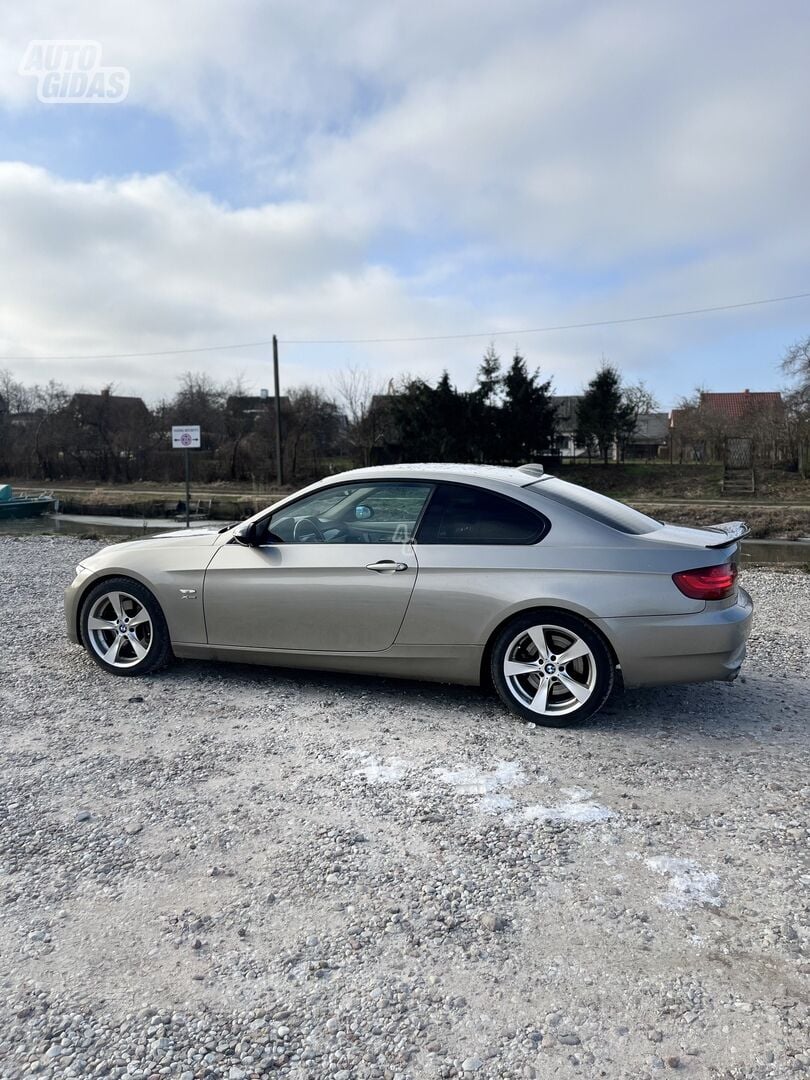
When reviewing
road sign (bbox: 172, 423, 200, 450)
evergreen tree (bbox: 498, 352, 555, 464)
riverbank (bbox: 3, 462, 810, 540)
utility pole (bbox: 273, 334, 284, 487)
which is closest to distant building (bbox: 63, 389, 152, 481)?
riverbank (bbox: 3, 462, 810, 540)

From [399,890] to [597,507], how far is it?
2757mm

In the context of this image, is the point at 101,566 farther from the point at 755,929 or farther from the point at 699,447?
the point at 699,447

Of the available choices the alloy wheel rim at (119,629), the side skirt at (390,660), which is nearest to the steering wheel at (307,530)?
the side skirt at (390,660)

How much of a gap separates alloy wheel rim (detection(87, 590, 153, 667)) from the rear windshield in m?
2.81

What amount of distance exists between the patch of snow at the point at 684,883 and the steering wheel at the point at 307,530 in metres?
2.76

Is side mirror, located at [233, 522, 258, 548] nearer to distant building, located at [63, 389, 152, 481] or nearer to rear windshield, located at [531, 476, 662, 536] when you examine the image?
rear windshield, located at [531, 476, 662, 536]

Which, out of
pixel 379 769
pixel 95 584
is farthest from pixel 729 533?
pixel 95 584

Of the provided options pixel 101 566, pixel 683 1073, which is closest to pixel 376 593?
pixel 101 566

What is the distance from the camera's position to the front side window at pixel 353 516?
4.81 metres

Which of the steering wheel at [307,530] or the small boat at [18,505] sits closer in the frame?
the steering wheel at [307,530]

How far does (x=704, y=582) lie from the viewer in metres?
4.24

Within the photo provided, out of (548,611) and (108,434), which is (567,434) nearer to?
(108,434)

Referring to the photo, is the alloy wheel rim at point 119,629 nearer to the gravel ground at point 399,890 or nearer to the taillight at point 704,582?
the gravel ground at point 399,890

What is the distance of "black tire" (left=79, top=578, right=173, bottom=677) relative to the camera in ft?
17.1
